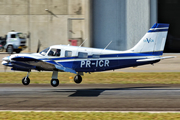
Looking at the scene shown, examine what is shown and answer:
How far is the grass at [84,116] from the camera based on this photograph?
992 centimetres

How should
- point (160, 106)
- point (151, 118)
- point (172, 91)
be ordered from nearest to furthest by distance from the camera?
point (151, 118) → point (160, 106) → point (172, 91)

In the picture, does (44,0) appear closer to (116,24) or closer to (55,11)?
(55,11)

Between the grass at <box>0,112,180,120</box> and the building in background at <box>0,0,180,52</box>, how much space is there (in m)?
29.8

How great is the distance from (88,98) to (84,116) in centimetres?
375

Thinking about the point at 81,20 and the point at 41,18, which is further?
the point at 41,18

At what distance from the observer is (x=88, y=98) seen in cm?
1392

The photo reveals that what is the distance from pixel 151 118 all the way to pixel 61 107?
3657 mm

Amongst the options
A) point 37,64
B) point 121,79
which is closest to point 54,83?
point 37,64

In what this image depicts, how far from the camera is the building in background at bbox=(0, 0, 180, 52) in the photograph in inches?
1572

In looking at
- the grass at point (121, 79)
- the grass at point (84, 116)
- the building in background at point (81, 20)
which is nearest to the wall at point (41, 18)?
the building in background at point (81, 20)

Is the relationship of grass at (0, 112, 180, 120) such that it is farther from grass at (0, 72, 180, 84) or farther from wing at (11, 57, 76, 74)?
grass at (0, 72, 180, 84)

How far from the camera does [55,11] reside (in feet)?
136

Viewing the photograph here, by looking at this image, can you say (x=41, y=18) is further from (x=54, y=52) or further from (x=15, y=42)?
(x=54, y=52)

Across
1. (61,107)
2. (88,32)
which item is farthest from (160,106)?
(88,32)
